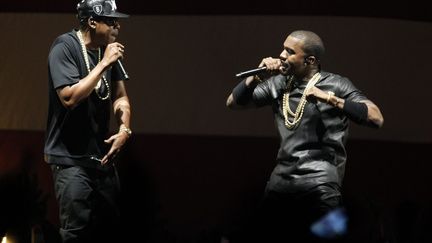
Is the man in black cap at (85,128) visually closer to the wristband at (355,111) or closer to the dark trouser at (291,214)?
the dark trouser at (291,214)

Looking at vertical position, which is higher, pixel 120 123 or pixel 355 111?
pixel 355 111

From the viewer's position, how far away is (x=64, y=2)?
521 cm

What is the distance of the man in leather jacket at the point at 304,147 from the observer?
Result: 3746mm

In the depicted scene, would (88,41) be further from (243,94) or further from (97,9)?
(243,94)

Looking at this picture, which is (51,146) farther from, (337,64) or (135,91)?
(337,64)

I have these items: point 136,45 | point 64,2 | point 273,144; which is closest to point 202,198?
point 273,144

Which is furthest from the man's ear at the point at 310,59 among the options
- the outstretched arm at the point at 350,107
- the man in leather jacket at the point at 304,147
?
the outstretched arm at the point at 350,107

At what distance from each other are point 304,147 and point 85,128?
0.94 metres

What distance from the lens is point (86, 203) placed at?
365 cm

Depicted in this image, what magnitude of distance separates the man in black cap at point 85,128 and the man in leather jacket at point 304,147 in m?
0.67

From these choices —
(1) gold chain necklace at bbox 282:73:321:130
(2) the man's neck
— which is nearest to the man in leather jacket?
(1) gold chain necklace at bbox 282:73:321:130

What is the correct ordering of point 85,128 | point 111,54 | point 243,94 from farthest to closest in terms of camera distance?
1. point 243,94
2. point 85,128
3. point 111,54

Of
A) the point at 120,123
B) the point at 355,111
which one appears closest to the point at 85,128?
the point at 120,123

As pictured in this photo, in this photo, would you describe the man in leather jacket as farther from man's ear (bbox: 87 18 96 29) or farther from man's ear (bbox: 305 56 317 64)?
man's ear (bbox: 87 18 96 29)
